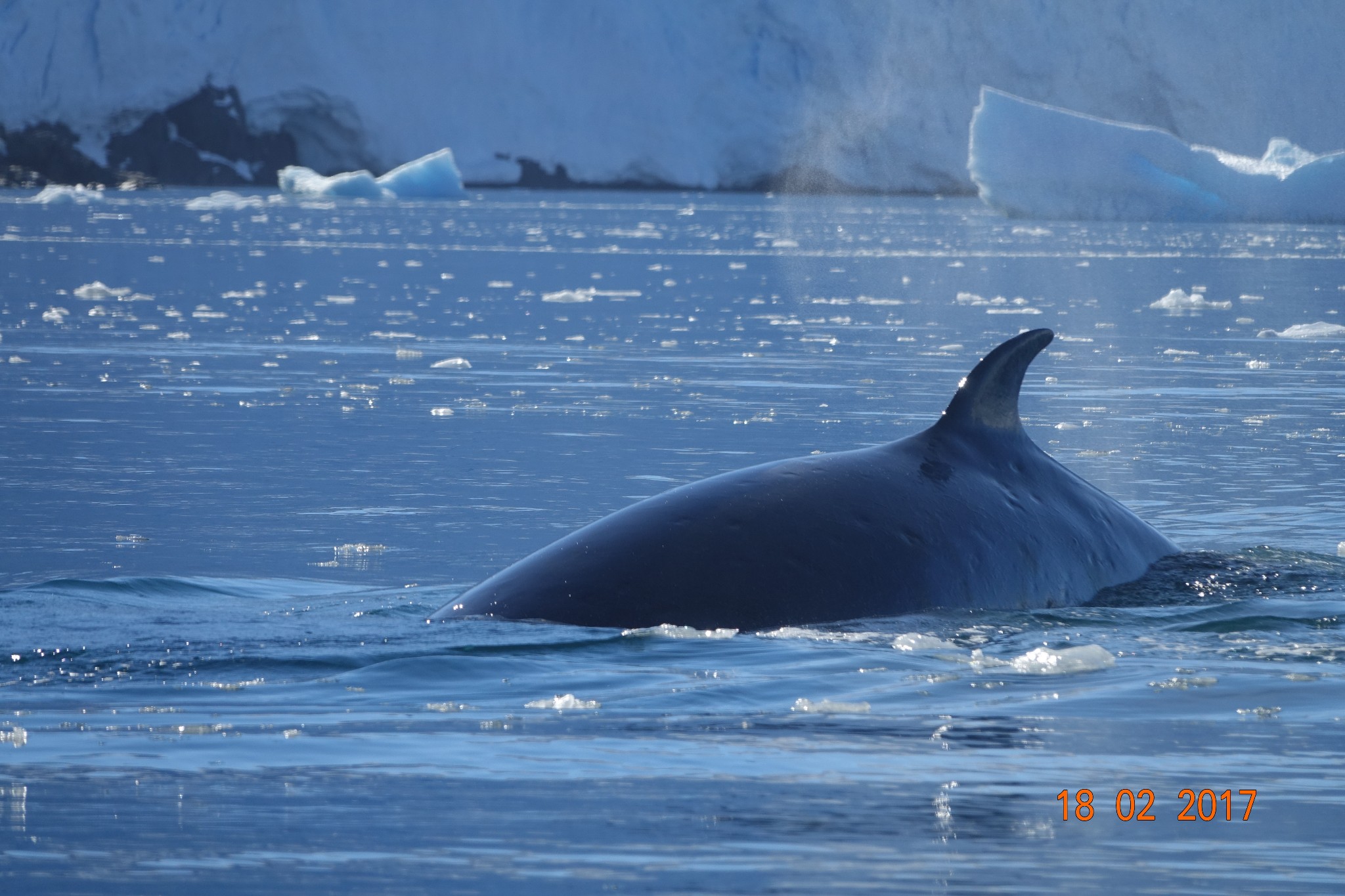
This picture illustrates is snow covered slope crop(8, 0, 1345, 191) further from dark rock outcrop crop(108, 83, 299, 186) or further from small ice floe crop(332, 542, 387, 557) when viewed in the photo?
small ice floe crop(332, 542, 387, 557)

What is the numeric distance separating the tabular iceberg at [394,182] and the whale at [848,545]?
52522mm

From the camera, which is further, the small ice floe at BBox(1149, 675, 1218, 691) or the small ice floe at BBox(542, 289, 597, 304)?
the small ice floe at BBox(542, 289, 597, 304)

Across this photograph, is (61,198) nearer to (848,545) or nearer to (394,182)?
(394,182)

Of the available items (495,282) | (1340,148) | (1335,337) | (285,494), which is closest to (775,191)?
(1340,148)

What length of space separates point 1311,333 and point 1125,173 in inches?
1025

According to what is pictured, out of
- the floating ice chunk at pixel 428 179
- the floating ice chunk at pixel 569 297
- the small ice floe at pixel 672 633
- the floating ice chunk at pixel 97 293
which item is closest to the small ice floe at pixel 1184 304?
the floating ice chunk at pixel 569 297

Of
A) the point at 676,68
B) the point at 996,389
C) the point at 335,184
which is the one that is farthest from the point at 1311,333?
the point at 676,68

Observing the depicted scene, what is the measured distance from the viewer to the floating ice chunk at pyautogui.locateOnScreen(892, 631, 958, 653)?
206 inches

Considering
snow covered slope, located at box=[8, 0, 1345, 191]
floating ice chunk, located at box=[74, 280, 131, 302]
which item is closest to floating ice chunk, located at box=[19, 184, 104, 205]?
snow covered slope, located at box=[8, 0, 1345, 191]

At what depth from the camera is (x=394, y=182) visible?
60.3 m

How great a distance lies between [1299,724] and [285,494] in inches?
223

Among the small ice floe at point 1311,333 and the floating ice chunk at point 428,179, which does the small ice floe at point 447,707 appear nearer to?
the small ice floe at point 1311,333

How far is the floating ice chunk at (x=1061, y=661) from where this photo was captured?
5.19 metres

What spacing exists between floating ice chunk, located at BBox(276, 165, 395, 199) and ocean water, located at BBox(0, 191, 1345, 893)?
137 feet
